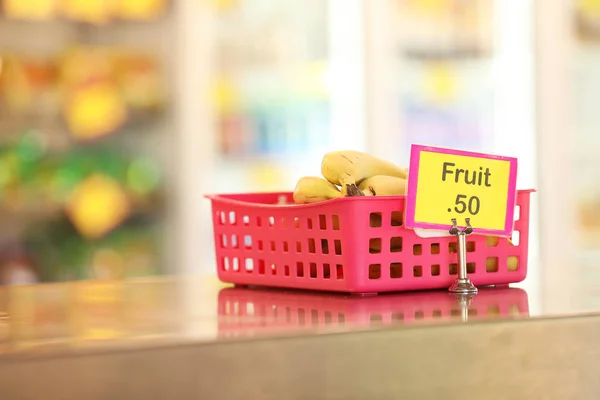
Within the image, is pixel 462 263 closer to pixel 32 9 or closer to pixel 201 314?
pixel 201 314

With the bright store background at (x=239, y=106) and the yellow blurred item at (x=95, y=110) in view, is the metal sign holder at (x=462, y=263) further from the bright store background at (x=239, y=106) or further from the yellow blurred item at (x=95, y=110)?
the yellow blurred item at (x=95, y=110)

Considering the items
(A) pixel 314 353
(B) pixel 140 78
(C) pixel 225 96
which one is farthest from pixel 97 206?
(A) pixel 314 353

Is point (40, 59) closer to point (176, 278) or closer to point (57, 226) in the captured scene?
point (57, 226)

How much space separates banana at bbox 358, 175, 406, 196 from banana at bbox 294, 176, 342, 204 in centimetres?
4

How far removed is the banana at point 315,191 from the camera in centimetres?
99

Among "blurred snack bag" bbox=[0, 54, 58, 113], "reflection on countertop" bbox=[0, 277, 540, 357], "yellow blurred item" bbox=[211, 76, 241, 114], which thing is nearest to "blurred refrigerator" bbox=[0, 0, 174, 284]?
"blurred snack bag" bbox=[0, 54, 58, 113]

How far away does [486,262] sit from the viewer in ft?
3.15

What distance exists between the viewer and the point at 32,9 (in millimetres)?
3258

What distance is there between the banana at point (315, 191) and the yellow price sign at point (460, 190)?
142 millimetres

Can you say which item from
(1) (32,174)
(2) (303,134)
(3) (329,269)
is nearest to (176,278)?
(3) (329,269)

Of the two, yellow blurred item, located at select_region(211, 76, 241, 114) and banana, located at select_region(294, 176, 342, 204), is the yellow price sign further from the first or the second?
yellow blurred item, located at select_region(211, 76, 241, 114)

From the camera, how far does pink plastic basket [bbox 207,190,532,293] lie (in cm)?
88

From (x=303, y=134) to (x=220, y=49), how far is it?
0.47 metres

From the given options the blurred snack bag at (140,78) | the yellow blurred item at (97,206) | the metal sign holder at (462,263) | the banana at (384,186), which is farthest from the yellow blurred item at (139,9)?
the metal sign holder at (462,263)
